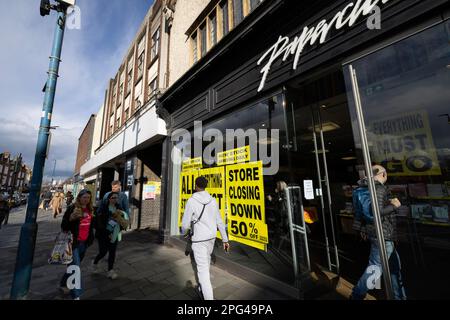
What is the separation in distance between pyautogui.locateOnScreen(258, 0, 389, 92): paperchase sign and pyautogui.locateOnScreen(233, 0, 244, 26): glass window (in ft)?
8.04

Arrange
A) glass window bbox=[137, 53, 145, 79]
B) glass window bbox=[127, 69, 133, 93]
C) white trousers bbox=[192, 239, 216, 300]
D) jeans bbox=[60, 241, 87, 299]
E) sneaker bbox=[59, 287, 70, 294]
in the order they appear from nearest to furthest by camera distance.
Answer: white trousers bbox=[192, 239, 216, 300] < jeans bbox=[60, 241, 87, 299] < sneaker bbox=[59, 287, 70, 294] < glass window bbox=[137, 53, 145, 79] < glass window bbox=[127, 69, 133, 93]

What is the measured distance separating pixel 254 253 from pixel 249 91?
401cm

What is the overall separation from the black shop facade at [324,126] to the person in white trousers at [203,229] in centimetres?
142

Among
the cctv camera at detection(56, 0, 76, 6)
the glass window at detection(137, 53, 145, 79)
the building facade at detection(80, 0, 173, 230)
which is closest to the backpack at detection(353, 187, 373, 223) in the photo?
the cctv camera at detection(56, 0, 76, 6)

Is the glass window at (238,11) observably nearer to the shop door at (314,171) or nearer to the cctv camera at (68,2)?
the shop door at (314,171)

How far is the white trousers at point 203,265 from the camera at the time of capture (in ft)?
9.52

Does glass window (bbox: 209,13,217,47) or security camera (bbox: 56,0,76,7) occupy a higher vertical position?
glass window (bbox: 209,13,217,47)

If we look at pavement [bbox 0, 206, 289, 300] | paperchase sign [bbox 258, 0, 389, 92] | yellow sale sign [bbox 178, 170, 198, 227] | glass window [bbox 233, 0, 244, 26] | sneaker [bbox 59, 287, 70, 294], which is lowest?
pavement [bbox 0, 206, 289, 300]

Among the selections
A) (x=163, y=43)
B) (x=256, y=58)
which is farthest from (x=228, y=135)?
(x=163, y=43)

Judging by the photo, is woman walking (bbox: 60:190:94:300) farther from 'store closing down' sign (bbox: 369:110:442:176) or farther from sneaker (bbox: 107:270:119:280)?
'store closing down' sign (bbox: 369:110:442:176)

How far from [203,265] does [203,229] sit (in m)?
0.50

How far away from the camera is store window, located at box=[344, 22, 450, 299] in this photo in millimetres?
3055
